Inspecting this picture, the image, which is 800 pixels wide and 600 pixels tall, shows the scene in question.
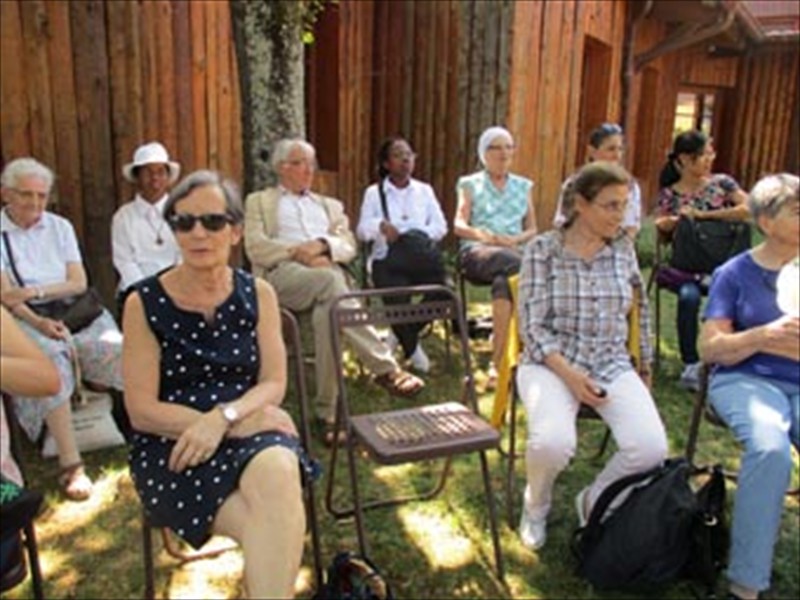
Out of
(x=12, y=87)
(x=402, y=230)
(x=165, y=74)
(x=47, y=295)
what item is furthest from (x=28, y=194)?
(x=402, y=230)

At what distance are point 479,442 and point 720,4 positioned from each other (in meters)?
9.89

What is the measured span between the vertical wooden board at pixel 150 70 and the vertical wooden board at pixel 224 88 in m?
0.60

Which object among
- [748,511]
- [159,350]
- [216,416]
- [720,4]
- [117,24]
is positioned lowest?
[748,511]

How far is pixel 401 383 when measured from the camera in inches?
175

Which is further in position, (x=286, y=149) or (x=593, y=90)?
(x=593, y=90)

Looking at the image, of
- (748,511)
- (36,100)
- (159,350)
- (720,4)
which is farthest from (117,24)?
(720,4)

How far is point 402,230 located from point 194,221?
2570 millimetres

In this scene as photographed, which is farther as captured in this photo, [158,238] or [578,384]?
[158,238]

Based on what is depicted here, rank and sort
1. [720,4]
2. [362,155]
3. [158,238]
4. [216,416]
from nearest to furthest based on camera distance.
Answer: [216,416]
[158,238]
[362,155]
[720,4]

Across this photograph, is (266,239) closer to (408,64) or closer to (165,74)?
(165,74)

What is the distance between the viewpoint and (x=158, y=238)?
14.4ft

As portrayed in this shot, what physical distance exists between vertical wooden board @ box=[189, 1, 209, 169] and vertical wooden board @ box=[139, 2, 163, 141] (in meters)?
0.33

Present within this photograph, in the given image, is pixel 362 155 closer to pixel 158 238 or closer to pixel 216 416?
pixel 158 238

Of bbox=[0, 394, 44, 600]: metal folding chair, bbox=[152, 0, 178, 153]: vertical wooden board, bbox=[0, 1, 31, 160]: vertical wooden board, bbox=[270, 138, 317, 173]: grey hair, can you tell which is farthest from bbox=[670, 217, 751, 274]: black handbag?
bbox=[0, 1, 31, 160]: vertical wooden board
